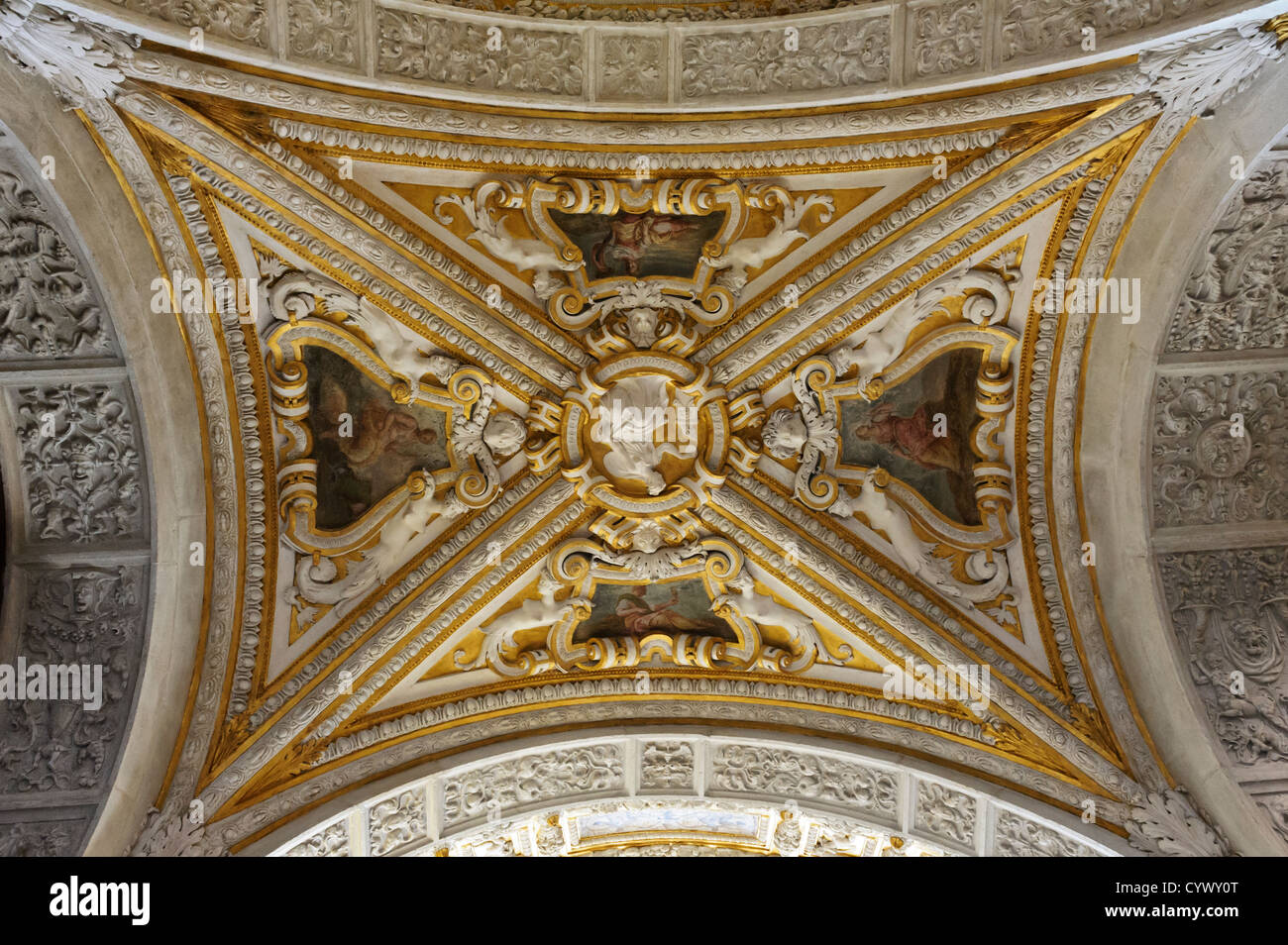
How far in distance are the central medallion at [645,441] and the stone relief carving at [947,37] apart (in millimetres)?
2542

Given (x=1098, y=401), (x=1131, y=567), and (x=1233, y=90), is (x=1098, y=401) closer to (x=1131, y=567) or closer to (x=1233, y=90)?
(x=1131, y=567)

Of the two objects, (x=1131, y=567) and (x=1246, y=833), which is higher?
(x=1131, y=567)

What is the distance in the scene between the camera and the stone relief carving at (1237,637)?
290 inches

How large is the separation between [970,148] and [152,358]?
5612 millimetres

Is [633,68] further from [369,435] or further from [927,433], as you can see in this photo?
[927,433]

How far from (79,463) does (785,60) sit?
5446 mm

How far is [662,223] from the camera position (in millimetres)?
7766

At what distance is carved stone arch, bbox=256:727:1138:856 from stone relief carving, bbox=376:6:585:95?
476 cm

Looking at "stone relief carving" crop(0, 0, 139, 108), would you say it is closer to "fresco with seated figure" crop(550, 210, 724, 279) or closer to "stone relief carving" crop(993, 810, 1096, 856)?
"fresco with seated figure" crop(550, 210, 724, 279)

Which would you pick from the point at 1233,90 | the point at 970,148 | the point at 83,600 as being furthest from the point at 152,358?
the point at 1233,90

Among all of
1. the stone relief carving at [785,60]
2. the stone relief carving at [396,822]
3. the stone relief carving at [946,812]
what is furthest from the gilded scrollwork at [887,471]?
the stone relief carving at [396,822]

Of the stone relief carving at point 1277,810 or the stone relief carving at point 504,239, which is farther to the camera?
the stone relief carving at point 504,239

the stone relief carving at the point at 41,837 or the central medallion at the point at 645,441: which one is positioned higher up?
the central medallion at the point at 645,441

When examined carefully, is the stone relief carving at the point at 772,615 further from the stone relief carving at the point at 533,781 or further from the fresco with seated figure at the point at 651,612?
the stone relief carving at the point at 533,781
